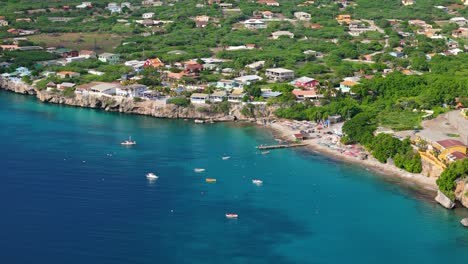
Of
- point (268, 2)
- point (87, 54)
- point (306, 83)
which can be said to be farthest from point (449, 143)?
point (268, 2)

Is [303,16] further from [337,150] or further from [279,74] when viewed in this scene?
[337,150]

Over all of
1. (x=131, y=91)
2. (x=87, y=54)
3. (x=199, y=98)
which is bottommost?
(x=199, y=98)

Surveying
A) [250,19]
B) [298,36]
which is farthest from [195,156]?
[250,19]

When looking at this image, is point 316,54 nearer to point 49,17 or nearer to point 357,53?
point 357,53

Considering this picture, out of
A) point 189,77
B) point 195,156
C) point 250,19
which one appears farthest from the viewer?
point 250,19

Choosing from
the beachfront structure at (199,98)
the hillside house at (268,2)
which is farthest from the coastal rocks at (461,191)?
the hillside house at (268,2)

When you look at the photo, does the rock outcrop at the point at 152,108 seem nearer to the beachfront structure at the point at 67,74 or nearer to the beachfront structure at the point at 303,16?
the beachfront structure at the point at 67,74
